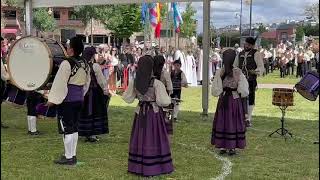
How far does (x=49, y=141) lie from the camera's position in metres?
8.23

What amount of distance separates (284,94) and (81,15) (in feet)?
140

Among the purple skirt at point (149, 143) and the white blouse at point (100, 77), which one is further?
the white blouse at point (100, 77)

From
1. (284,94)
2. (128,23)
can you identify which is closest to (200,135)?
(284,94)

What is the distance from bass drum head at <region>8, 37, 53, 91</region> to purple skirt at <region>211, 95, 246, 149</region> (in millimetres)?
2440

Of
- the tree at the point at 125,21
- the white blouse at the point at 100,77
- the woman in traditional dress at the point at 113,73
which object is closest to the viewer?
the white blouse at the point at 100,77

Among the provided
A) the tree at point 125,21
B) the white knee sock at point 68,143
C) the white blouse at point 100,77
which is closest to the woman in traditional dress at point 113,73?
the white blouse at point 100,77

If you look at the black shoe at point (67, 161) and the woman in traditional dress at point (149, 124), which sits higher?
the woman in traditional dress at point (149, 124)

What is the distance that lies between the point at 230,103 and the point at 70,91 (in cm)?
217

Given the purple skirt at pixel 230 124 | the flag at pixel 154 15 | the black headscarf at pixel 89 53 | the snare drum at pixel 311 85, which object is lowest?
the purple skirt at pixel 230 124

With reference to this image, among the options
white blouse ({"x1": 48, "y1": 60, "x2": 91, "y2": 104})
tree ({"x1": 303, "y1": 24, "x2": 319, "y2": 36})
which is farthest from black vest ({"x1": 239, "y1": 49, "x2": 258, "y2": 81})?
white blouse ({"x1": 48, "y1": 60, "x2": 91, "y2": 104})

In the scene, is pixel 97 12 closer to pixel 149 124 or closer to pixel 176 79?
pixel 176 79

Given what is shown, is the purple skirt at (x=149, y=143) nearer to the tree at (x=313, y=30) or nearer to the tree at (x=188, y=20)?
the tree at (x=313, y=30)

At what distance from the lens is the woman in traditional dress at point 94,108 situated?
26.1ft

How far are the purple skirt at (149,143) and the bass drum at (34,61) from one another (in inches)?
72.0
